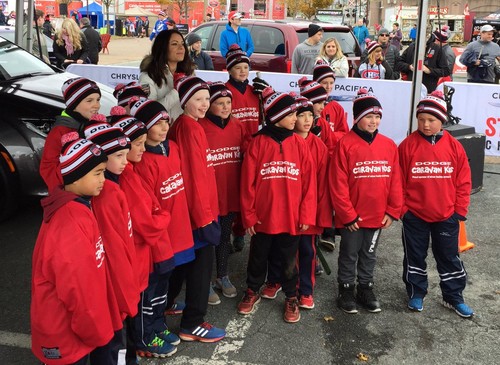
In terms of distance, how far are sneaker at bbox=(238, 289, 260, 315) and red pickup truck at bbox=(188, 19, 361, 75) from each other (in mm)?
6742

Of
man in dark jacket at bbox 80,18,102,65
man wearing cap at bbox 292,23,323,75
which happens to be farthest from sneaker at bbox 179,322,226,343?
man in dark jacket at bbox 80,18,102,65

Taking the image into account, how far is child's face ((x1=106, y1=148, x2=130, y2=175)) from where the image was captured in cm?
276

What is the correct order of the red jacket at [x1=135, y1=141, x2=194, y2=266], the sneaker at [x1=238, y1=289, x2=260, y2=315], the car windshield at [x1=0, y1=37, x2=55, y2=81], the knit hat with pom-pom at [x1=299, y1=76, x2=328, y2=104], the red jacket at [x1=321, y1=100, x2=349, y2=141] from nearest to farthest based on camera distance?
the red jacket at [x1=135, y1=141, x2=194, y2=266], the sneaker at [x1=238, y1=289, x2=260, y2=315], the knit hat with pom-pom at [x1=299, y1=76, x2=328, y2=104], the red jacket at [x1=321, y1=100, x2=349, y2=141], the car windshield at [x1=0, y1=37, x2=55, y2=81]

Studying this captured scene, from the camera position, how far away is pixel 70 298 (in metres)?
2.31

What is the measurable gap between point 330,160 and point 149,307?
1.65m

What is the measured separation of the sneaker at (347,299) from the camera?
13.3 ft

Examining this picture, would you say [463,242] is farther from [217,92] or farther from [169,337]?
[169,337]

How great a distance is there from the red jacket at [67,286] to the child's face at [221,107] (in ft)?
5.42

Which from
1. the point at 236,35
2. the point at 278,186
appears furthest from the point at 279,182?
the point at 236,35

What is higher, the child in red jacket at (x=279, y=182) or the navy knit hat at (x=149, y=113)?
the navy knit hat at (x=149, y=113)

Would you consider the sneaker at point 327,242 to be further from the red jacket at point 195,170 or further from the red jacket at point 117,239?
the red jacket at point 117,239

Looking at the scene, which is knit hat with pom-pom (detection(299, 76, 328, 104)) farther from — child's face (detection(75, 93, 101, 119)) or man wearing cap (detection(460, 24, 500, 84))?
man wearing cap (detection(460, 24, 500, 84))

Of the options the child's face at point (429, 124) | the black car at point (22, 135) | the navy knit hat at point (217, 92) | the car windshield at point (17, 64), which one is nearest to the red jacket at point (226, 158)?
the navy knit hat at point (217, 92)

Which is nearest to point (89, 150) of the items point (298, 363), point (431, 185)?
point (298, 363)
